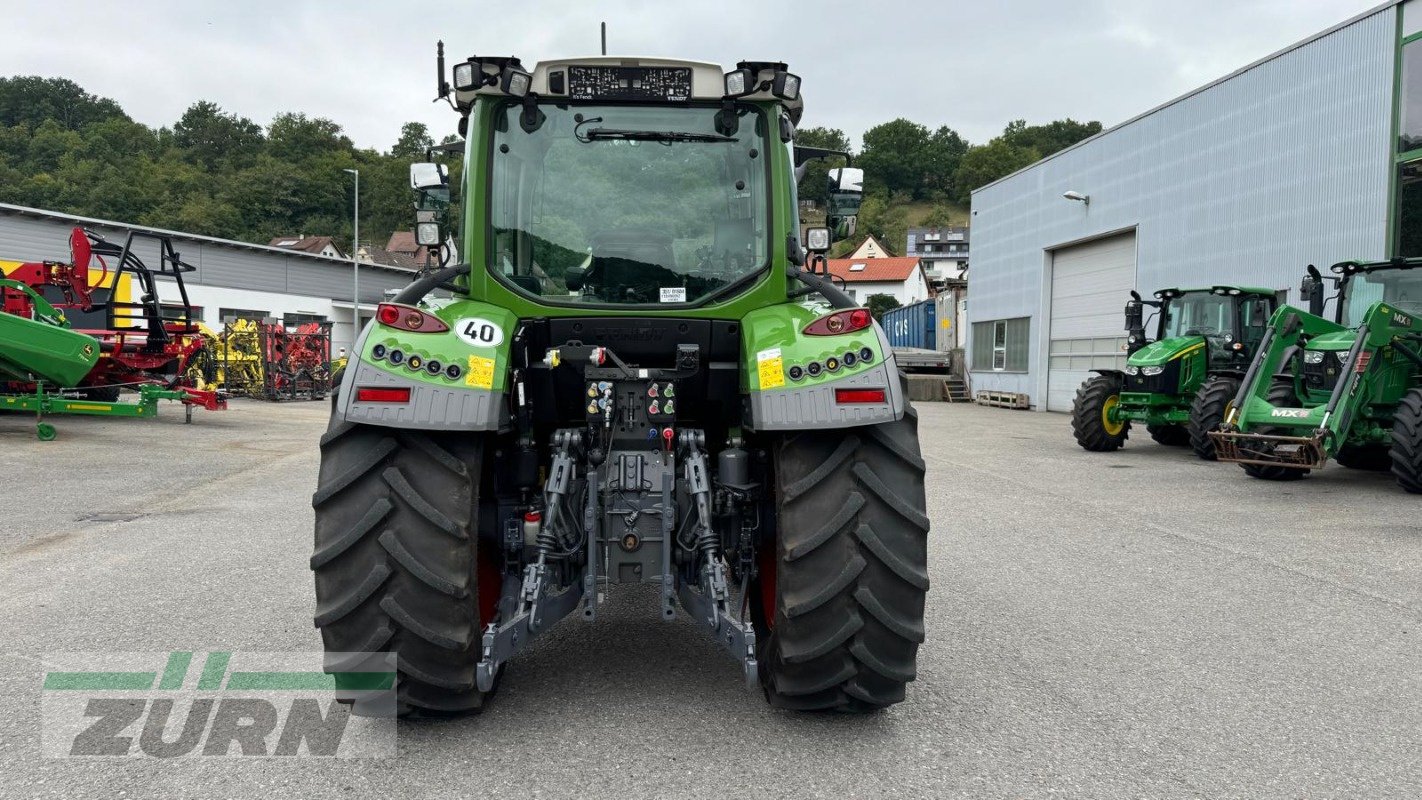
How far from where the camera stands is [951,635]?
4.62 m

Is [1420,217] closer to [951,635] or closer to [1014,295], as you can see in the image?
[1014,295]

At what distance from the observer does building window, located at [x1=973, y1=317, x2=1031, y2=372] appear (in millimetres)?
26500

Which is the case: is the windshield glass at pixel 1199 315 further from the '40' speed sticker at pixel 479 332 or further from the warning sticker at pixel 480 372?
the warning sticker at pixel 480 372

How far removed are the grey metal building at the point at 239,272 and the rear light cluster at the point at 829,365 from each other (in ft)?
109

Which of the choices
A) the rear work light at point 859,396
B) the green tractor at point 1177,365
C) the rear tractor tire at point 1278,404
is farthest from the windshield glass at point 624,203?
the green tractor at point 1177,365

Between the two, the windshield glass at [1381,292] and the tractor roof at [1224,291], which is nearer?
the windshield glass at [1381,292]

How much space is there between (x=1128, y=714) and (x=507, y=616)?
236 cm

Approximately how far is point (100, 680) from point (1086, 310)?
23.2m

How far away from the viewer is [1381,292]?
35.6 feet

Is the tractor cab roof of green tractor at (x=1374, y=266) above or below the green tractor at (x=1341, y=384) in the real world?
above

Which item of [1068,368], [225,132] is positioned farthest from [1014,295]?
[225,132]

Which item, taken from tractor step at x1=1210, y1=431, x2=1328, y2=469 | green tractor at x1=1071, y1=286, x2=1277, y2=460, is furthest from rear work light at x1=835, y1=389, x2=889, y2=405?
green tractor at x1=1071, y1=286, x2=1277, y2=460

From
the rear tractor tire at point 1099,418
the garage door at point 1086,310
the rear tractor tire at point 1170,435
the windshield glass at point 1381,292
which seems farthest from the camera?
the garage door at point 1086,310

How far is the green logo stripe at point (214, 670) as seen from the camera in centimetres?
377
